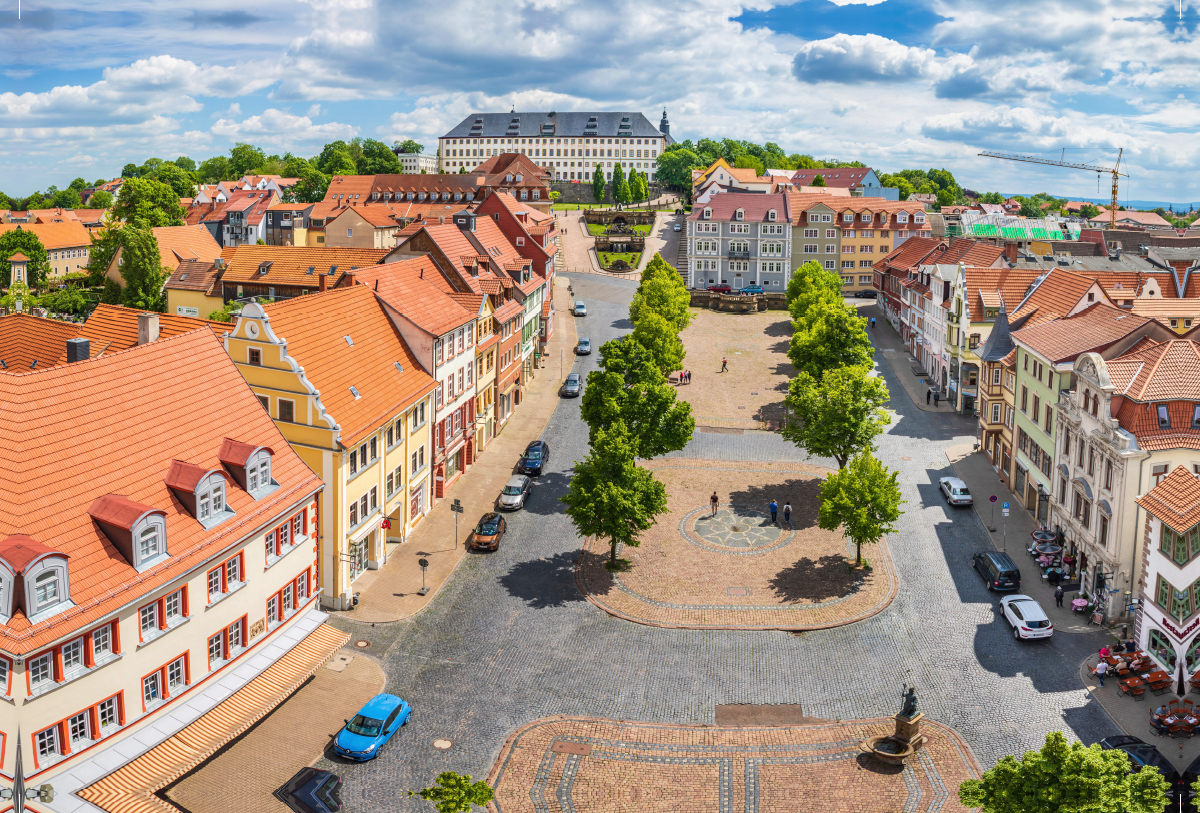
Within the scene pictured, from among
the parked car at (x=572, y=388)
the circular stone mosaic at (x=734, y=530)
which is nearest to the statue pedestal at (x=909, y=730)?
the circular stone mosaic at (x=734, y=530)

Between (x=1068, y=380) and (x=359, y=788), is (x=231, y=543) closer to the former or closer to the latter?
(x=359, y=788)

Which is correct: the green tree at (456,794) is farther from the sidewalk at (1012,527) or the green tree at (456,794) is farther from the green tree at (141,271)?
the green tree at (141,271)

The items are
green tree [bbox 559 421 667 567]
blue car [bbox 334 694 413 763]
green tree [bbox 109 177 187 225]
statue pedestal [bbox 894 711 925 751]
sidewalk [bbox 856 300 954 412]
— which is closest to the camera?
blue car [bbox 334 694 413 763]

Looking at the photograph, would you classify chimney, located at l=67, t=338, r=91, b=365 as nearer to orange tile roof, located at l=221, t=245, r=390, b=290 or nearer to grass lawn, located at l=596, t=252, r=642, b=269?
orange tile roof, located at l=221, t=245, r=390, b=290

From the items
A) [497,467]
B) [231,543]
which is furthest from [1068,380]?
[231,543]

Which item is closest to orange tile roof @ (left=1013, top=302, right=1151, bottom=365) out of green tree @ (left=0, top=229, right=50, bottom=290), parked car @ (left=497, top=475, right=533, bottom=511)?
parked car @ (left=497, top=475, right=533, bottom=511)

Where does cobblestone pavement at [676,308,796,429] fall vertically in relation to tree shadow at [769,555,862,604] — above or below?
above
